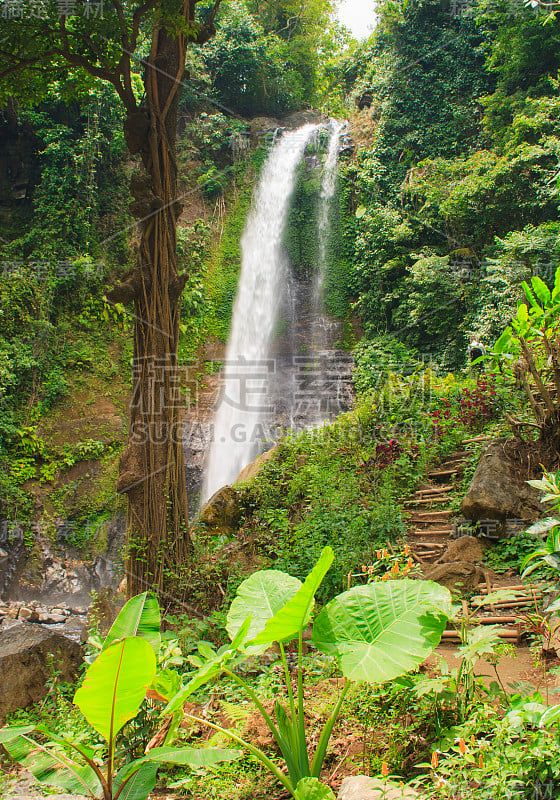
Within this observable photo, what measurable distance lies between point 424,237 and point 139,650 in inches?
471

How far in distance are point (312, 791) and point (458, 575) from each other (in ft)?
8.62

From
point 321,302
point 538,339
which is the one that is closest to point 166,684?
point 538,339

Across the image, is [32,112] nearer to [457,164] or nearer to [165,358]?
[457,164]

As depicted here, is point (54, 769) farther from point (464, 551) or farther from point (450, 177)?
point (450, 177)

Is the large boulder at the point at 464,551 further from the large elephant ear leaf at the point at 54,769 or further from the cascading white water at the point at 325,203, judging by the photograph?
the cascading white water at the point at 325,203

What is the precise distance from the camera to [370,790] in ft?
5.74

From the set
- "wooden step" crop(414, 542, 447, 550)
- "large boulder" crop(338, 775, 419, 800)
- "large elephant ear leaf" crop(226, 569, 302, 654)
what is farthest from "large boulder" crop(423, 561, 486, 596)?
"large boulder" crop(338, 775, 419, 800)

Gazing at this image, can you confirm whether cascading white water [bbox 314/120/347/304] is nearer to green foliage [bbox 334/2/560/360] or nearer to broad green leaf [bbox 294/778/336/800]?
green foliage [bbox 334/2/560/360]

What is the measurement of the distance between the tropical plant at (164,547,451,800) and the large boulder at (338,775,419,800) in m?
0.13

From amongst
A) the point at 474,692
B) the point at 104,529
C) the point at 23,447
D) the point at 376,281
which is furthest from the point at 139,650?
the point at 376,281

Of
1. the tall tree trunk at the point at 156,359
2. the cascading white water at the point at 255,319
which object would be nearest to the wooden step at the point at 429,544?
the tall tree trunk at the point at 156,359

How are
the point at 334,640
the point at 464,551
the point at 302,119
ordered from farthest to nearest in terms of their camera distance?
the point at 302,119 < the point at 464,551 < the point at 334,640

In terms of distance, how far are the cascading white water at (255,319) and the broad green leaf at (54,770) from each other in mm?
8643

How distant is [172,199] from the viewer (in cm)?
494
